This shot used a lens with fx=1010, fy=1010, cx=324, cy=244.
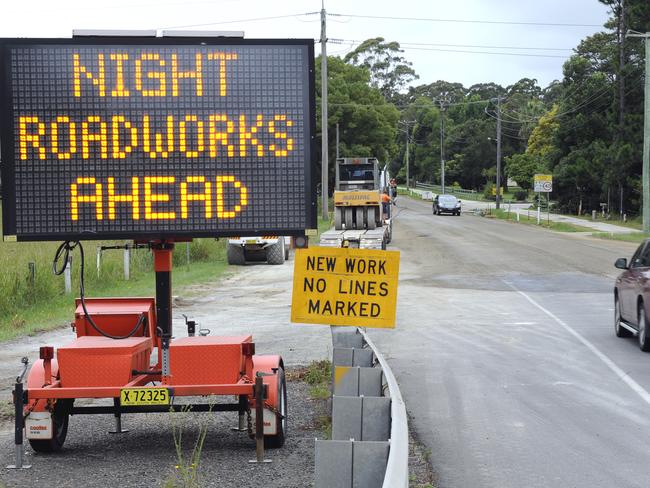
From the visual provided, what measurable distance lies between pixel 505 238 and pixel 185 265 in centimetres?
1781

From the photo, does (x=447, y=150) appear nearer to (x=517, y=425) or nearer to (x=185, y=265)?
(x=185, y=265)

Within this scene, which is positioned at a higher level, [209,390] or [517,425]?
[209,390]

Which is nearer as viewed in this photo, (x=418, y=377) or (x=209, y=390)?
(x=209, y=390)

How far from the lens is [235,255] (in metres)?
34.6

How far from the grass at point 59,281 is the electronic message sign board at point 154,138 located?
881 centimetres

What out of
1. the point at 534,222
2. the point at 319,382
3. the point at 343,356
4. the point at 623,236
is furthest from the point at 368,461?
the point at 534,222

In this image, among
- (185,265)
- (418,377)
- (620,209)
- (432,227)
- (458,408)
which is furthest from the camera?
(620,209)

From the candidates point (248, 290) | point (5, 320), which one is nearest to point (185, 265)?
point (248, 290)

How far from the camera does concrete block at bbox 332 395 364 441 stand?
7.11 m

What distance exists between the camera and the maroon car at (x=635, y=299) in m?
14.5

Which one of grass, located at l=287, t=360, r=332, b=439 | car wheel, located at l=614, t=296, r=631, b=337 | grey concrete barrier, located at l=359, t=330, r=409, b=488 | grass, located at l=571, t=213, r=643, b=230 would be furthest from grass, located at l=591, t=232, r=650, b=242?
grey concrete barrier, located at l=359, t=330, r=409, b=488

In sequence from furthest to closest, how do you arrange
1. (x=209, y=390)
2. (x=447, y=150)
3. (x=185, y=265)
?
(x=447, y=150) < (x=185, y=265) < (x=209, y=390)

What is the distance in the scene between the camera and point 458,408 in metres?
10.8

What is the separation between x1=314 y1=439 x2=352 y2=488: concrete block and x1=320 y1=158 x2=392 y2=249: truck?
26914mm
